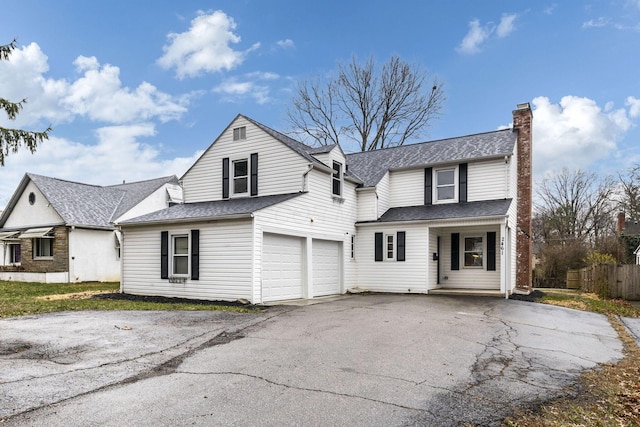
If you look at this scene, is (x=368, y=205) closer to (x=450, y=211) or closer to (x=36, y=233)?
(x=450, y=211)

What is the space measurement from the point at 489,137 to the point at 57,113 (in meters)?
19.4

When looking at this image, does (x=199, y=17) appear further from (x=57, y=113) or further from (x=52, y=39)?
(x=57, y=113)

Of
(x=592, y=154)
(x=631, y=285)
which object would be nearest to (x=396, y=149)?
(x=631, y=285)

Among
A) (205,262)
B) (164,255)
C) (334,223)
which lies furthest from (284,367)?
(334,223)

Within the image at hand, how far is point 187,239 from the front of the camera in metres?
14.9

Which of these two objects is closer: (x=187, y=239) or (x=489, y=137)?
(x=187, y=239)

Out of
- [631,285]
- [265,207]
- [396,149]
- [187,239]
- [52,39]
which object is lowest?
→ [631,285]

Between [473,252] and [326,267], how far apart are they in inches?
261

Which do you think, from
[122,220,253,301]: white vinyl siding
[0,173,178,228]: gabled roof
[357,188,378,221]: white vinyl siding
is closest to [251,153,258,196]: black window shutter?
[122,220,253,301]: white vinyl siding

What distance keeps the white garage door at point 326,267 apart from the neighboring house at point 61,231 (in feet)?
44.6

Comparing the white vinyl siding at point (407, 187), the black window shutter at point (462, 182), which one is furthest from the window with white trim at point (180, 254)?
the black window shutter at point (462, 182)

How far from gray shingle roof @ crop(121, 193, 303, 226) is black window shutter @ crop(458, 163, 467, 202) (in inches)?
293

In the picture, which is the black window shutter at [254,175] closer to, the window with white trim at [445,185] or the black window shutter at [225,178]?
the black window shutter at [225,178]

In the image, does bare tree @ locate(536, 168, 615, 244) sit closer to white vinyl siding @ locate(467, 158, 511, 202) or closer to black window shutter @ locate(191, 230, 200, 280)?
white vinyl siding @ locate(467, 158, 511, 202)
